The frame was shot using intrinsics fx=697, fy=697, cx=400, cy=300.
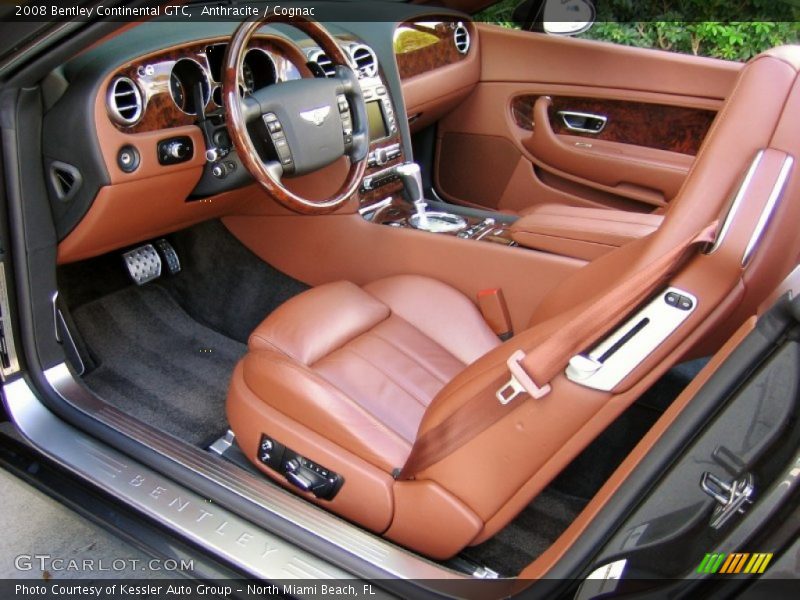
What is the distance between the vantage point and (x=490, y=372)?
40.4 inches

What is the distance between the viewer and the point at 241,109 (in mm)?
1432

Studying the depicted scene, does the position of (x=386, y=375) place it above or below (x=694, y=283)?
below

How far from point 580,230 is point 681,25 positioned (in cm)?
100

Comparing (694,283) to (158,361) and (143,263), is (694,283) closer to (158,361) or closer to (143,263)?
(158,361)

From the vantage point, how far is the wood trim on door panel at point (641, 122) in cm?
238

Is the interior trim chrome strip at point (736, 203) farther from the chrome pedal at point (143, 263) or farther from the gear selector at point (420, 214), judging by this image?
the chrome pedal at point (143, 263)

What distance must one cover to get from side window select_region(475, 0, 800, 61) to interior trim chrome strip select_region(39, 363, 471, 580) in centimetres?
149

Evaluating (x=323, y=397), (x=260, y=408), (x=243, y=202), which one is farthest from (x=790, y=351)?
(x=243, y=202)

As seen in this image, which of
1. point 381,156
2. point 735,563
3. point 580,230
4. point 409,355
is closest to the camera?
point 735,563

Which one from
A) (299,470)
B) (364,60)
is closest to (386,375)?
(299,470)

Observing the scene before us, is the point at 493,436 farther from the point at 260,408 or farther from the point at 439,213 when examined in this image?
the point at 439,213

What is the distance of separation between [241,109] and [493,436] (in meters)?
0.86

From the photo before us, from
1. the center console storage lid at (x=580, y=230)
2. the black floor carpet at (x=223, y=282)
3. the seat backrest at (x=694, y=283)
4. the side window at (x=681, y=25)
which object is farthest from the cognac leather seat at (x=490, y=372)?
the side window at (x=681, y=25)

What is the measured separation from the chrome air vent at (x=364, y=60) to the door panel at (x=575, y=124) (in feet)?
2.33
